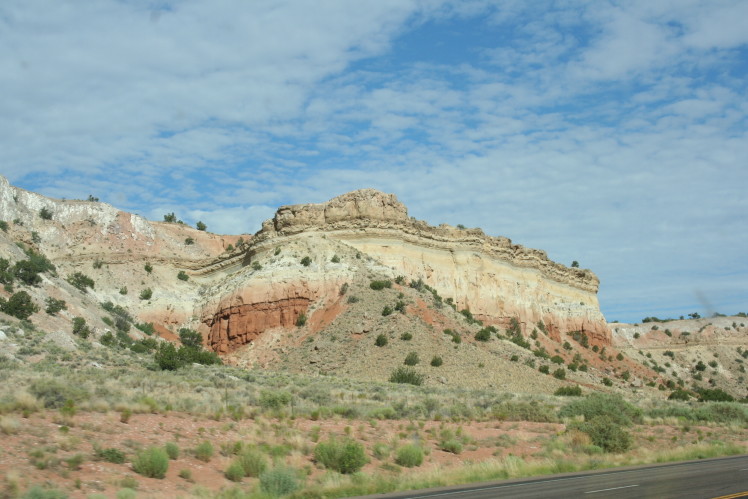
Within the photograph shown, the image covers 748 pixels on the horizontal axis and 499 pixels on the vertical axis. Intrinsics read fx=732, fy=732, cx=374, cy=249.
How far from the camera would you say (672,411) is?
4275 cm

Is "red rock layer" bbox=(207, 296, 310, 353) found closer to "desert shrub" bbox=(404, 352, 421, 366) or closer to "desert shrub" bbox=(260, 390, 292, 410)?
"desert shrub" bbox=(404, 352, 421, 366)

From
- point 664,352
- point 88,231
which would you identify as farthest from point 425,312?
point 664,352

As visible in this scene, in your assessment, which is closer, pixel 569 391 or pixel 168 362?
pixel 168 362

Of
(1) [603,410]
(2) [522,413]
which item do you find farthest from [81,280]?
(1) [603,410]

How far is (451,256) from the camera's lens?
76.1 m

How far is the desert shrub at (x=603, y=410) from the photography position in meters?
36.0

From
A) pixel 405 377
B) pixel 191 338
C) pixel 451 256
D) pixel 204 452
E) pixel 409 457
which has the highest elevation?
pixel 451 256

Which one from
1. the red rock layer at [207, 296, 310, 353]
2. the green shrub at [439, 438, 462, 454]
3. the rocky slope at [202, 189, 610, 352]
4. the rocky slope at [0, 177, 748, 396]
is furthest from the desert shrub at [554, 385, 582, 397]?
the green shrub at [439, 438, 462, 454]

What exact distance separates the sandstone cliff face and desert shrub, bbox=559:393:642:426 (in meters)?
29.9

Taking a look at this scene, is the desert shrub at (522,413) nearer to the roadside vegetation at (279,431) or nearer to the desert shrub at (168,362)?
the roadside vegetation at (279,431)

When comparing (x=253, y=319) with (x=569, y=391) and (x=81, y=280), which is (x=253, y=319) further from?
(x=569, y=391)

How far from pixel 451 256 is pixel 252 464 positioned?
56.5 m

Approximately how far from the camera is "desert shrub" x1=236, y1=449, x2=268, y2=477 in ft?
68.7

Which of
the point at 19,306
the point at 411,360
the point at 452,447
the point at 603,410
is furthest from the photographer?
the point at 411,360
